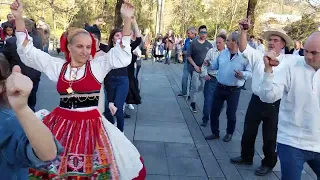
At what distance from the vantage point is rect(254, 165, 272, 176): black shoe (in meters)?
5.11

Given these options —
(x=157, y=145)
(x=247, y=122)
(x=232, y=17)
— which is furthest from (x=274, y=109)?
(x=232, y=17)

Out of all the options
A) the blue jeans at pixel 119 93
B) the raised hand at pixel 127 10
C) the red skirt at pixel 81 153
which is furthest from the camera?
the blue jeans at pixel 119 93

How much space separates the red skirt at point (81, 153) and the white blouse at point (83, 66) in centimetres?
45

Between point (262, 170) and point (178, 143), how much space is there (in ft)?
5.10

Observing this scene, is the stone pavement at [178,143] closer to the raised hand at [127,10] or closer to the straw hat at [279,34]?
the straw hat at [279,34]

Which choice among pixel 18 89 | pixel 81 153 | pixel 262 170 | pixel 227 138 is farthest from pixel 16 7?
pixel 227 138

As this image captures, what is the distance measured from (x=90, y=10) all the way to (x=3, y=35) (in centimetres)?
2678

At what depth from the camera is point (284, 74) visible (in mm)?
3375

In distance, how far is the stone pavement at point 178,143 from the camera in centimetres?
509

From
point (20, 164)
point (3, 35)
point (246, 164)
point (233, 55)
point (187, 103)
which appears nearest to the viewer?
point (20, 164)

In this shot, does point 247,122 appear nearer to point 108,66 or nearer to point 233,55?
point 233,55

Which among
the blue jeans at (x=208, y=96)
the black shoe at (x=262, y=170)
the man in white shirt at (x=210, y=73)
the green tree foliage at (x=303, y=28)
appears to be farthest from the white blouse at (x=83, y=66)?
the green tree foliage at (x=303, y=28)

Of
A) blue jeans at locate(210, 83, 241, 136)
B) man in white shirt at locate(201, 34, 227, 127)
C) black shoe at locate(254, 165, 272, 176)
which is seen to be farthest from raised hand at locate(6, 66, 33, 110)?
man in white shirt at locate(201, 34, 227, 127)

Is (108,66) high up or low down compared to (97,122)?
up
